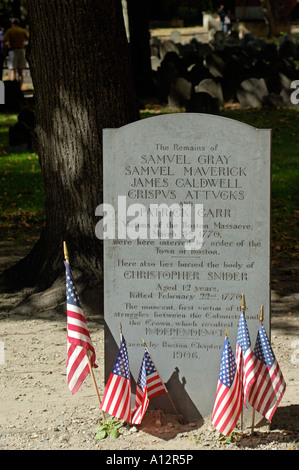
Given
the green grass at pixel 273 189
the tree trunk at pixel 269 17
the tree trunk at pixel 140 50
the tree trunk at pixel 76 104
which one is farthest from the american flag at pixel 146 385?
the tree trunk at pixel 269 17

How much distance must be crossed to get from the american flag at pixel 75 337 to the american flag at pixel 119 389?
8.9 inches

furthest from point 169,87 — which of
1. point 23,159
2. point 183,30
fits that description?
point 183,30

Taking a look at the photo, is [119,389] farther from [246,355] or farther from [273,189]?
[273,189]

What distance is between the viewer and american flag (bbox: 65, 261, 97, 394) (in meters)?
4.84

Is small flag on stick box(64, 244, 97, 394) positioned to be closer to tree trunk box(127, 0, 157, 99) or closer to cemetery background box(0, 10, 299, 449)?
cemetery background box(0, 10, 299, 449)

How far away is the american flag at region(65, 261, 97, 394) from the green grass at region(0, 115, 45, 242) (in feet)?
16.3

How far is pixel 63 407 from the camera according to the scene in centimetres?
534

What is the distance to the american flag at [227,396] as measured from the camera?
466 cm

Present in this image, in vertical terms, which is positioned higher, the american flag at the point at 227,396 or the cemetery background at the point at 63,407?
the american flag at the point at 227,396

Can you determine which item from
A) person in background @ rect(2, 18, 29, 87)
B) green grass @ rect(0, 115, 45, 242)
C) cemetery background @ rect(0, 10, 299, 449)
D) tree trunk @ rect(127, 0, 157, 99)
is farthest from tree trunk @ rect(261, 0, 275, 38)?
cemetery background @ rect(0, 10, 299, 449)

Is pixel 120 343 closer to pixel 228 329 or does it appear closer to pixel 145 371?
pixel 145 371

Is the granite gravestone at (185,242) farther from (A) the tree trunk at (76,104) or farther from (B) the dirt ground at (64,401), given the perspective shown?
(A) the tree trunk at (76,104)

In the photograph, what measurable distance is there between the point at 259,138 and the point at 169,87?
15239 mm

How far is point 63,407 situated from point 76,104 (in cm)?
304
